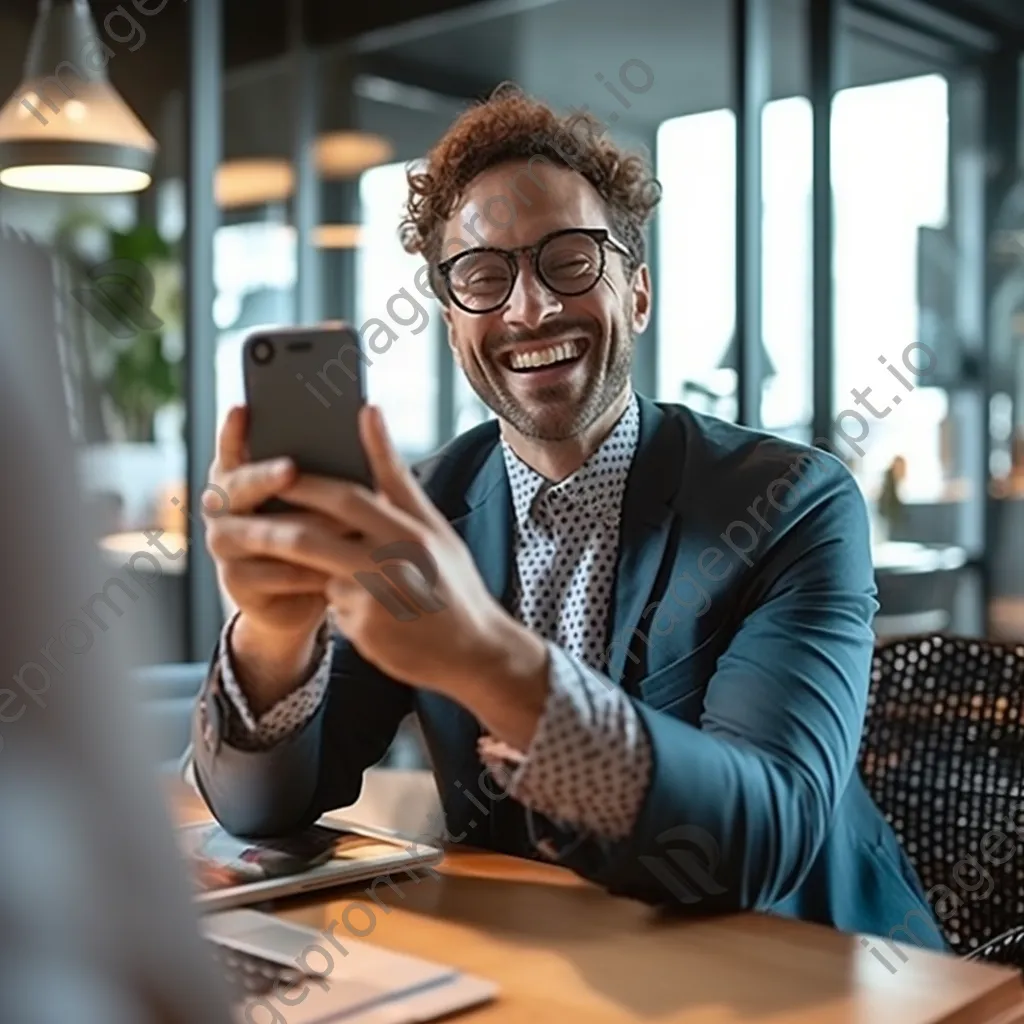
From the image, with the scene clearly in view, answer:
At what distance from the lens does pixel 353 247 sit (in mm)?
5230

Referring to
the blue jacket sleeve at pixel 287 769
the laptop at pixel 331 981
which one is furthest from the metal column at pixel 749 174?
the laptop at pixel 331 981

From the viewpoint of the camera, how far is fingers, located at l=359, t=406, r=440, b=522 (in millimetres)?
977

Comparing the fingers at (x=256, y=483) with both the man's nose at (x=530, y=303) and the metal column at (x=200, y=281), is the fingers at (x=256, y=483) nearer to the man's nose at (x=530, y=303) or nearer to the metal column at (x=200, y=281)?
the man's nose at (x=530, y=303)

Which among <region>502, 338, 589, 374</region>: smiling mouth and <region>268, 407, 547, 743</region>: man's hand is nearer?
<region>268, 407, 547, 743</region>: man's hand

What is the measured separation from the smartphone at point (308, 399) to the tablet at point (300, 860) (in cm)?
37

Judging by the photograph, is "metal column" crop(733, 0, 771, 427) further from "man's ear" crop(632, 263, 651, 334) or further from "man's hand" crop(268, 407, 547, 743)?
"man's hand" crop(268, 407, 547, 743)

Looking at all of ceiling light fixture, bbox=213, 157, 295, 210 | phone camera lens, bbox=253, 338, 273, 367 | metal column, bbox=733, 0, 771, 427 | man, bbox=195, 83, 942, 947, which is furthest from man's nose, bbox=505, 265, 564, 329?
ceiling light fixture, bbox=213, 157, 295, 210

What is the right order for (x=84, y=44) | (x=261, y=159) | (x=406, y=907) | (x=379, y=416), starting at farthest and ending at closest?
(x=261, y=159), (x=84, y=44), (x=406, y=907), (x=379, y=416)

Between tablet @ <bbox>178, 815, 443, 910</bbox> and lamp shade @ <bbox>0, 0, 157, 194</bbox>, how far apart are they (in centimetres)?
212

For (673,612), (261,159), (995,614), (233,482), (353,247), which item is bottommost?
(995,614)

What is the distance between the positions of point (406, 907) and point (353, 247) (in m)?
4.29

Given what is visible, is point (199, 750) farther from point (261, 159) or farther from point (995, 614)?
point (261, 159)

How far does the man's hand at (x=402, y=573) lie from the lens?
3.15ft

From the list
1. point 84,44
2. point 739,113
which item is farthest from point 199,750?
point 739,113
